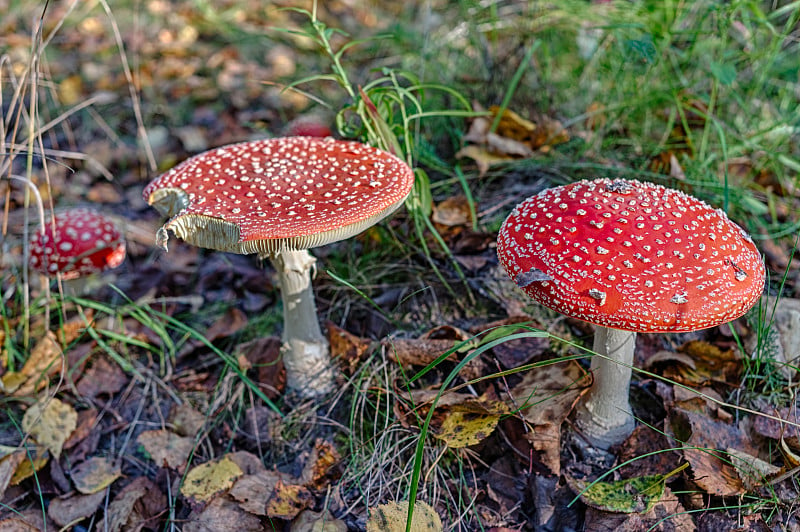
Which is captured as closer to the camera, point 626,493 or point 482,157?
point 626,493

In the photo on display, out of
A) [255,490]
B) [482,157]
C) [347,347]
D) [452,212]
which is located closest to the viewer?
[255,490]

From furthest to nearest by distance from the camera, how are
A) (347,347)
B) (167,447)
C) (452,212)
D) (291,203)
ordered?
1. (452,212)
2. (347,347)
3. (167,447)
4. (291,203)

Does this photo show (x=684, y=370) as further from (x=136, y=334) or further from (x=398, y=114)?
(x=136, y=334)

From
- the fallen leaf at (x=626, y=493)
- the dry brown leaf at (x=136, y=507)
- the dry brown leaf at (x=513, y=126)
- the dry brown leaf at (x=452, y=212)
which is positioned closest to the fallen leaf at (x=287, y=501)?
the dry brown leaf at (x=136, y=507)

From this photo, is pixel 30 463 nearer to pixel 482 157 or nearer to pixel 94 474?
pixel 94 474

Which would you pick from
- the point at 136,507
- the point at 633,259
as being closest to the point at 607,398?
the point at 633,259

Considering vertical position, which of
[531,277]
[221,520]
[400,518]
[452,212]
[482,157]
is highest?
[531,277]

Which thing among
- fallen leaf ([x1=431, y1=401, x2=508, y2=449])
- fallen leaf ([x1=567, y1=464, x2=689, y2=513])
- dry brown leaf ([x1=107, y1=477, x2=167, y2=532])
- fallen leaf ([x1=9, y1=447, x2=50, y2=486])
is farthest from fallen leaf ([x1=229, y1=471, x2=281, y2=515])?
fallen leaf ([x1=567, y1=464, x2=689, y2=513])
